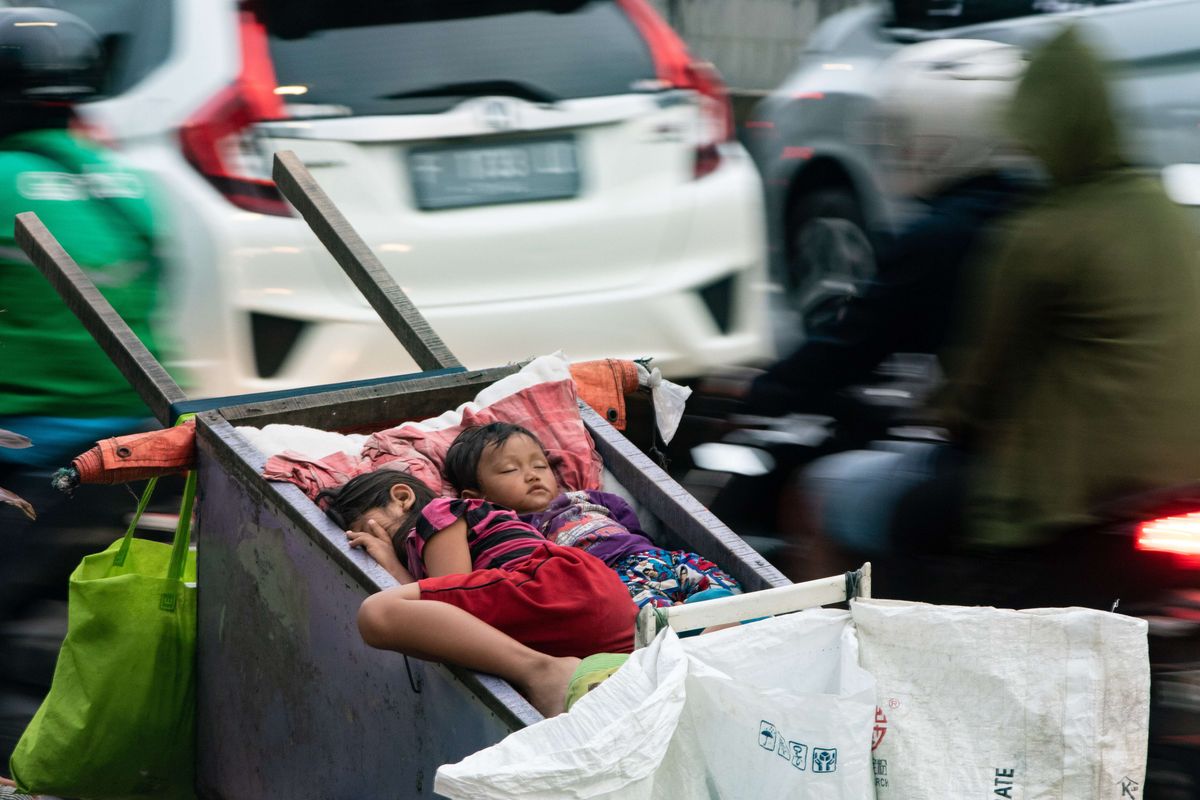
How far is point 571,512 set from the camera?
355cm

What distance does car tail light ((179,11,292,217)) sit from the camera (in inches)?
196

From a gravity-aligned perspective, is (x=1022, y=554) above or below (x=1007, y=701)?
below

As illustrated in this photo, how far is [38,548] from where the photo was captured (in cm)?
408

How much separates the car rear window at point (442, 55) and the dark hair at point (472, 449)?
1.77m

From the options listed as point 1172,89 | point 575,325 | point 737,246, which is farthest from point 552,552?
point 1172,89

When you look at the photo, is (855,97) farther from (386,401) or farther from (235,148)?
(386,401)

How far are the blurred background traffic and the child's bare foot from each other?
55.3 inches

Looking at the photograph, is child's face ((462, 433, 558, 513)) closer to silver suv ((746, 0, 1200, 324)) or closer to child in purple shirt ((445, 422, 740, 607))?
child in purple shirt ((445, 422, 740, 607))

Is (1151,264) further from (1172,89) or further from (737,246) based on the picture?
(1172,89)

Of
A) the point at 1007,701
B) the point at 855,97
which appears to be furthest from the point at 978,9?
the point at 1007,701

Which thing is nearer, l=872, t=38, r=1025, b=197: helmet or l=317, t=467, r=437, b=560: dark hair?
l=317, t=467, r=437, b=560: dark hair

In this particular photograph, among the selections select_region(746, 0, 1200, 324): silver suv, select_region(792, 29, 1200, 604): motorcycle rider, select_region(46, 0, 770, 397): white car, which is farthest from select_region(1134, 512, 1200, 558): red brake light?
select_region(746, 0, 1200, 324): silver suv

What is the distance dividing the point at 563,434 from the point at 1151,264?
1347 mm

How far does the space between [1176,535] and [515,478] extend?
1.38 metres
